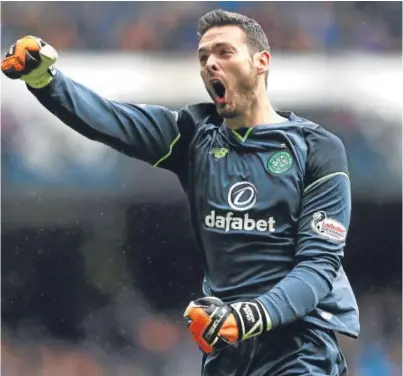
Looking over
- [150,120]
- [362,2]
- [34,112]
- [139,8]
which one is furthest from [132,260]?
[150,120]

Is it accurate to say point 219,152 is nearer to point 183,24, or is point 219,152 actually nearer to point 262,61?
point 262,61

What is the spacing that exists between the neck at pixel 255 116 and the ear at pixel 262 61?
51 millimetres

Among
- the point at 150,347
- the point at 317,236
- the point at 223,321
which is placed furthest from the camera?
the point at 150,347

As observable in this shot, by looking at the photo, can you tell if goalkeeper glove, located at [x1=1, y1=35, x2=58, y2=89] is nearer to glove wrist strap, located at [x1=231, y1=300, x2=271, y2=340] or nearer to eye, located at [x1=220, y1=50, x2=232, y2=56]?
eye, located at [x1=220, y1=50, x2=232, y2=56]

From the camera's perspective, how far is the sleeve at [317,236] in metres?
1.57

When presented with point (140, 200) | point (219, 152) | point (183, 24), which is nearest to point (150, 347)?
point (140, 200)

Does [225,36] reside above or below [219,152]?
above

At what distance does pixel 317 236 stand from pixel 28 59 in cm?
61

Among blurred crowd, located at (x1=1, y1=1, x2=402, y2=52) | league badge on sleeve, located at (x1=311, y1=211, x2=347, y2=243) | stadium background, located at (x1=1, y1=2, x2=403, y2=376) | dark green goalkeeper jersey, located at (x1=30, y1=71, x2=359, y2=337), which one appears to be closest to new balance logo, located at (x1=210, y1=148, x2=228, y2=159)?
dark green goalkeeper jersey, located at (x1=30, y1=71, x2=359, y2=337)

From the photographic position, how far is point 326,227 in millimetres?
1632

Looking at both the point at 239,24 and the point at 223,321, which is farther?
the point at 239,24

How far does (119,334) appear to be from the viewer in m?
3.64

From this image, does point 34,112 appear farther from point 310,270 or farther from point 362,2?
point 310,270

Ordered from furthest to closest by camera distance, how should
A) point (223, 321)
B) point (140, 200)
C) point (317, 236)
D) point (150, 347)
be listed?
point (150, 347)
point (140, 200)
point (317, 236)
point (223, 321)
